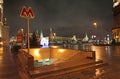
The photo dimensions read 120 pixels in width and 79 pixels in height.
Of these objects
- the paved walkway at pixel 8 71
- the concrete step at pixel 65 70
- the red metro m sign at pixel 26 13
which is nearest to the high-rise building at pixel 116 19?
the concrete step at pixel 65 70

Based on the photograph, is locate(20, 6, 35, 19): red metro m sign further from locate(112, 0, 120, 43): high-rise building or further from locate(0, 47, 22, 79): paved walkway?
locate(112, 0, 120, 43): high-rise building

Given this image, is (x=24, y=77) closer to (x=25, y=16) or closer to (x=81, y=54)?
(x=25, y=16)

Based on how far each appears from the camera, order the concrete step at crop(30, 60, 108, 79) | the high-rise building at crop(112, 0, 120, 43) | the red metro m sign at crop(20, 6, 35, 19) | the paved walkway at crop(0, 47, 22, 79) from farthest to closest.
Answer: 1. the high-rise building at crop(112, 0, 120, 43)
2. the red metro m sign at crop(20, 6, 35, 19)
3. the paved walkway at crop(0, 47, 22, 79)
4. the concrete step at crop(30, 60, 108, 79)

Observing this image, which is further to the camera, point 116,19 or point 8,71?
point 116,19

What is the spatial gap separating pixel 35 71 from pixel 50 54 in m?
11.1

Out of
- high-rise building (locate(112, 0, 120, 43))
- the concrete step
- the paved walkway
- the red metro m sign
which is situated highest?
high-rise building (locate(112, 0, 120, 43))

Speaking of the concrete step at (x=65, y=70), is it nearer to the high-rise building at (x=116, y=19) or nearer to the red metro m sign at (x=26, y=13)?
the red metro m sign at (x=26, y=13)

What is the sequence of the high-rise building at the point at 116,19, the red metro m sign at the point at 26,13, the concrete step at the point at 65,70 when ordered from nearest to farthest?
the concrete step at the point at 65,70, the red metro m sign at the point at 26,13, the high-rise building at the point at 116,19

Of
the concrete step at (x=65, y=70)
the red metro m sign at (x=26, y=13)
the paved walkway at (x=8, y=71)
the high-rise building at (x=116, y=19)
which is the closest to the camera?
the concrete step at (x=65, y=70)

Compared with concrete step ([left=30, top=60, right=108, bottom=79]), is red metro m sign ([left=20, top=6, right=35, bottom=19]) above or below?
above

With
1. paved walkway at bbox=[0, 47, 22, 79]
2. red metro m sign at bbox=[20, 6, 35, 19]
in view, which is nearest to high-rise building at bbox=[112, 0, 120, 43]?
paved walkway at bbox=[0, 47, 22, 79]

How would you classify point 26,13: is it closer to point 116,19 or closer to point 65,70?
point 65,70

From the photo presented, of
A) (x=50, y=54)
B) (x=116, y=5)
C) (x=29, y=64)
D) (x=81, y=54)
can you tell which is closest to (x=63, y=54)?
(x=50, y=54)

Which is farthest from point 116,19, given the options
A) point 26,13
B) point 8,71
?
point 8,71
